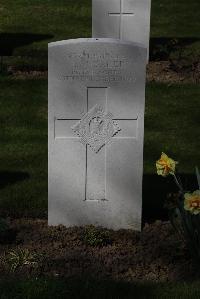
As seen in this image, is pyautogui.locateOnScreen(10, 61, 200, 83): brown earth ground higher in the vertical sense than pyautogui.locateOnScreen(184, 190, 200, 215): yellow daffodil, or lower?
higher

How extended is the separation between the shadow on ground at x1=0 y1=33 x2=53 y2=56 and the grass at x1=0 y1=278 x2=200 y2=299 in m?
7.96

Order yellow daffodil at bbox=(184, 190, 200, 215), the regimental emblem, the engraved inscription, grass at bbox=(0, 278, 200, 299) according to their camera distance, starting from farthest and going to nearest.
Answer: the regimental emblem, the engraved inscription, yellow daffodil at bbox=(184, 190, 200, 215), grass at bbox=(0, 278, 200, 299)

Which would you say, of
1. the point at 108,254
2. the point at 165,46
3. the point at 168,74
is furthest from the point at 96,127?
the point at 165,46

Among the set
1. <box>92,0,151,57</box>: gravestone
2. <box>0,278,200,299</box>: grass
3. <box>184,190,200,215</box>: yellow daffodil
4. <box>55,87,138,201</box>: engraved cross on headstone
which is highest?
<box>92,0,151,57</box>: gravestone

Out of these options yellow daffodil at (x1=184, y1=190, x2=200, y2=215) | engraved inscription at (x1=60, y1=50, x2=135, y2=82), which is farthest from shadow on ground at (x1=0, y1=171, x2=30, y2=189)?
yellow daffodil at (x1=184, y1=190, x2=200, y2=215)

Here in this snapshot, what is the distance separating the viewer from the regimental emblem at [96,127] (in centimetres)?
607

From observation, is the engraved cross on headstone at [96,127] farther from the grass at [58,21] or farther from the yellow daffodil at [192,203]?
the grass at [58,21]

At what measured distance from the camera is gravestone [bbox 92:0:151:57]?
11375 millimetres

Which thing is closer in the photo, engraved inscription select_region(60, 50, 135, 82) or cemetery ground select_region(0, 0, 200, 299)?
cemetery ground select_region(0, 0, 200, 299)

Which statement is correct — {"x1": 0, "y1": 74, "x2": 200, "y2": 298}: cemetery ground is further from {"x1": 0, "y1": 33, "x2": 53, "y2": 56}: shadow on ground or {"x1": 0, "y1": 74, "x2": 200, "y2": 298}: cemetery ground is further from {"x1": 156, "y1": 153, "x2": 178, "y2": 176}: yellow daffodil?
{"x1": 0, "y1": 33, "x2": 53, "y2": 56}: shadow on ground

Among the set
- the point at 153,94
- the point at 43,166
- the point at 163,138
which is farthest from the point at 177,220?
the point at 153,94

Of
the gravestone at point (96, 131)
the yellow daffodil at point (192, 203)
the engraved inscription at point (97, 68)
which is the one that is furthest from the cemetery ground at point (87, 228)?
the engraved inscription at point (97, 68)

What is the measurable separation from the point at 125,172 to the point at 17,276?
124cm

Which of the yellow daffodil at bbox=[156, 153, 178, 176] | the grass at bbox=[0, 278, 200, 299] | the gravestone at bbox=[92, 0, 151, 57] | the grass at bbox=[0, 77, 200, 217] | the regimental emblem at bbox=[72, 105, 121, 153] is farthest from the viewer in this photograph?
the gravestone at bbox=[92, 0, 151, 57]
